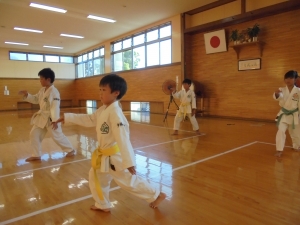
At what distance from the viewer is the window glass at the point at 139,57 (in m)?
10.4

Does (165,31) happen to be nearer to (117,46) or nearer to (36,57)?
(117,46)

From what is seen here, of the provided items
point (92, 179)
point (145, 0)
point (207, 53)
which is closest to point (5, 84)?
point (145, 0)

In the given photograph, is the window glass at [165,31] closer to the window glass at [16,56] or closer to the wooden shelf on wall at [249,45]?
the wooden shelf on wall at [249,45]

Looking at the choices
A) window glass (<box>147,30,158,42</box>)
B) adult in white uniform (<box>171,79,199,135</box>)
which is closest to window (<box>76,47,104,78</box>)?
window glass (<box>147,30,158,42</box>)

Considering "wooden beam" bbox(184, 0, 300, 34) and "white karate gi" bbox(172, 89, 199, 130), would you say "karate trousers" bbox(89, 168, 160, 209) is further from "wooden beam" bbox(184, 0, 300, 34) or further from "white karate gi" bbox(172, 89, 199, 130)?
"wooden beam" bbox(184, 0, 300, 34)

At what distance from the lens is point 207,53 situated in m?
7.89

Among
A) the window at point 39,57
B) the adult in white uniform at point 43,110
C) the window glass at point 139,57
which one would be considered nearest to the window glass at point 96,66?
the window at point 39,57

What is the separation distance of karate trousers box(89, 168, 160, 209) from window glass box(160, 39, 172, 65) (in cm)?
774

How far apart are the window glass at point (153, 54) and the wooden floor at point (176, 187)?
633 cm

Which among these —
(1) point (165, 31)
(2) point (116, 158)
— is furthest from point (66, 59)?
(2) point (116, 158)

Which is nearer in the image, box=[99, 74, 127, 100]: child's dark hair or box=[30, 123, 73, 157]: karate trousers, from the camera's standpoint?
box=[99, 74, 127, 100]: child's dark hair

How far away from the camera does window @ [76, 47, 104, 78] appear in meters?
13.6

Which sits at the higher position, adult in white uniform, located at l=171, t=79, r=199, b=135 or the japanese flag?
the japanese flag

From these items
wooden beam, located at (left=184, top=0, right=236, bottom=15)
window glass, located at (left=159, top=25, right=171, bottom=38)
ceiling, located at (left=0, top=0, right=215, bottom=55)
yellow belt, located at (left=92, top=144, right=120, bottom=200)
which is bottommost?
yellow belt, located at (left=92, top=144, right=120, bottom=200)
